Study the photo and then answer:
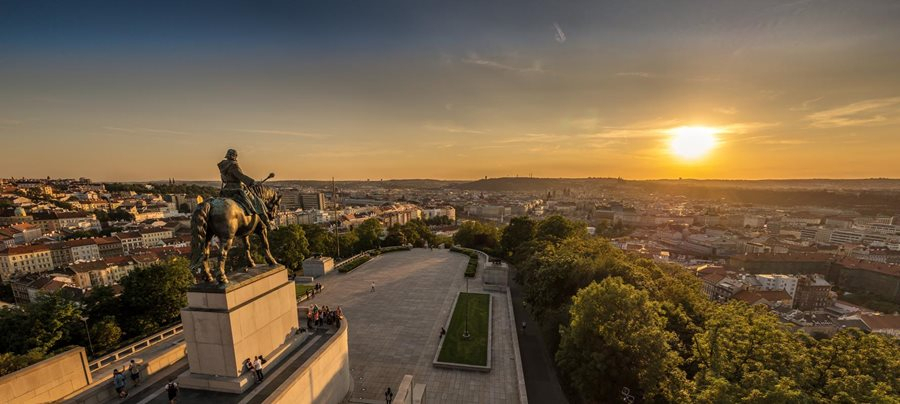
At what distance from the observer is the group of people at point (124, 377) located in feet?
41.8

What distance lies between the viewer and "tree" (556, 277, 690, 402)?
1546cm

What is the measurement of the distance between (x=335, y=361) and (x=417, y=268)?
25202 millimetres

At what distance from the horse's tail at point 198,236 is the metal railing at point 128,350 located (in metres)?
7.70

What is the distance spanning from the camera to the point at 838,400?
10.7m

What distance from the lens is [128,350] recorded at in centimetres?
1691

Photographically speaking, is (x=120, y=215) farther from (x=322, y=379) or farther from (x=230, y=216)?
(x=322, y=379)

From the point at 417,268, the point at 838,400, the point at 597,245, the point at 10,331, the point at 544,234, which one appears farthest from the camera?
the point at 544,234

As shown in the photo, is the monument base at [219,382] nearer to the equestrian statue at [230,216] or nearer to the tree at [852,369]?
the equestrian statue at [230,216]

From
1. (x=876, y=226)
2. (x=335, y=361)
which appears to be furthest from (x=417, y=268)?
(x=876, y=226)

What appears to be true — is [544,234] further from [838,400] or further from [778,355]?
[838,400]

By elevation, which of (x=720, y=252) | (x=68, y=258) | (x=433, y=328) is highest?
(x=433, y=328)

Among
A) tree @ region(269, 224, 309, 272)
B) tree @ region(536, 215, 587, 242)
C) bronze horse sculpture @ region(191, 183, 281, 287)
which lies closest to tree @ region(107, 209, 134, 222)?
tree @ region(269, 224, 309, 272)

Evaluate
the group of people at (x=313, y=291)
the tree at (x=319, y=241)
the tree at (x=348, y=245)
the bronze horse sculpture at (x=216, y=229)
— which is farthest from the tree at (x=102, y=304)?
the tree at (x=348, y=245)

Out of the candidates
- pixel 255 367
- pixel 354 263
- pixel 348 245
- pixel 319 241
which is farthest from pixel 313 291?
pixel 255 367
